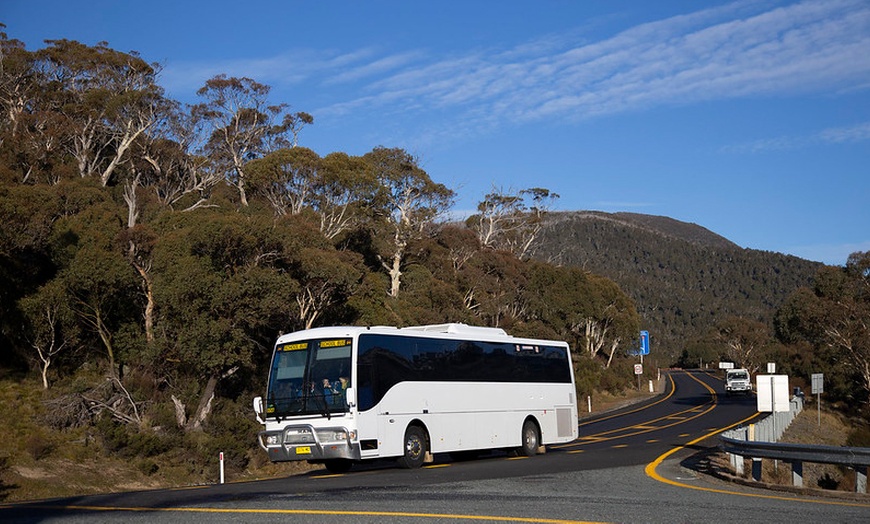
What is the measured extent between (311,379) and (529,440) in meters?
7.83

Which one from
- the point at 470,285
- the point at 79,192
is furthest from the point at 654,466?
the point at 470,285

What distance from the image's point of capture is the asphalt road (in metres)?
10.8

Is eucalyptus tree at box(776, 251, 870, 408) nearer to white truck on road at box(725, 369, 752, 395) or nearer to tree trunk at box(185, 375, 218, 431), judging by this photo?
white truck on road at box(725, 369, 752, 395)

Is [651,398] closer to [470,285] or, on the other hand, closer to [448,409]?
[470,285]

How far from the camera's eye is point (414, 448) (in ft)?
67.6

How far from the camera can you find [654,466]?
2006 cm

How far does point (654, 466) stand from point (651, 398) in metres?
56.5

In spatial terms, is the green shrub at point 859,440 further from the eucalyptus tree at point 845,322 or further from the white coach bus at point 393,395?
the eucalyptus tree at point 845,322

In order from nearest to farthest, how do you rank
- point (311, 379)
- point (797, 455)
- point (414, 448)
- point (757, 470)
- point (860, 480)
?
point (860, 480)
point (797, 455)
point (757, 470)
point (311, 379)
point (414, 448)

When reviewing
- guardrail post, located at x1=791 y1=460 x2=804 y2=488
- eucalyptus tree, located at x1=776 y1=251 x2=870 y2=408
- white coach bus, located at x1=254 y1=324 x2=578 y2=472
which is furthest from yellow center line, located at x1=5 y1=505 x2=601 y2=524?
eucalyptus tree, located at x1=776 y1=251 x2=870 y2=408

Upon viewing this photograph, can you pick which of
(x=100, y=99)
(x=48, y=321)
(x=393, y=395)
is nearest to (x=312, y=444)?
(x=393, y=395)

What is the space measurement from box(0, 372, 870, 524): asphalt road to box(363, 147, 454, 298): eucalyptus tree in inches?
1664

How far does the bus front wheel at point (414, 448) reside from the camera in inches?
800

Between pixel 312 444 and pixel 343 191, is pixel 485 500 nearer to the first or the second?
pixel 312 444
